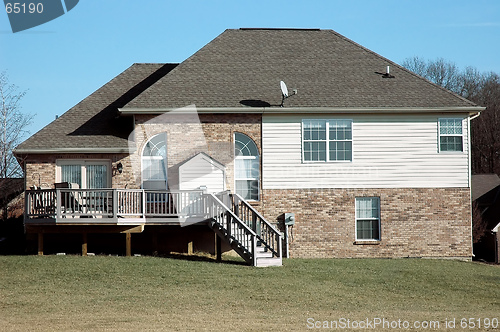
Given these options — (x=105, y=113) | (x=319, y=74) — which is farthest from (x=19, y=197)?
(x=319, y=74)

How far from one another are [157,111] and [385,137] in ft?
26.9

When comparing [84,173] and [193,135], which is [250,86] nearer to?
[193,135]

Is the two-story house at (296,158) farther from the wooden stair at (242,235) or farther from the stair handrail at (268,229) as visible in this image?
the wooden stair at (242,235)

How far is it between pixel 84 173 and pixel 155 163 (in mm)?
2517

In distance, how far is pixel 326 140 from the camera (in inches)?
967

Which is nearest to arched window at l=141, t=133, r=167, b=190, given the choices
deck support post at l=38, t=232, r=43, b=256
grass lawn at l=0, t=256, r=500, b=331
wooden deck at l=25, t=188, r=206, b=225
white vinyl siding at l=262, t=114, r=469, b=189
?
wooden deck at l=25, t=188, r=206, b=225

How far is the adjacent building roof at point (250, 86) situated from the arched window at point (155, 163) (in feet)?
2.82

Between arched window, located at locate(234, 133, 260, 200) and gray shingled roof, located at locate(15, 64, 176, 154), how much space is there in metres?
3.94

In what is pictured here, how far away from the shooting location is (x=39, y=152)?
23.8 m

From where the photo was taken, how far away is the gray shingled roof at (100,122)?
23938mm

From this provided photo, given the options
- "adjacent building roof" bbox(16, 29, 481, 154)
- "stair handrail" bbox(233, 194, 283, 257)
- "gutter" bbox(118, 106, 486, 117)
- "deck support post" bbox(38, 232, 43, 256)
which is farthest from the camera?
"adjacent building roof" bbox(16, 29, 481, 154)

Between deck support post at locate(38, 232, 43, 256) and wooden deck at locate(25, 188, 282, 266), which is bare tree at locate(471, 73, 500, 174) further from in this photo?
deck support post at locate(38, 232, 43, 256)

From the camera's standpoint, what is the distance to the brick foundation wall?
24453 mm

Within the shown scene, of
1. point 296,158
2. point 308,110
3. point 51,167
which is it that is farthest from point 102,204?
point 308,110
